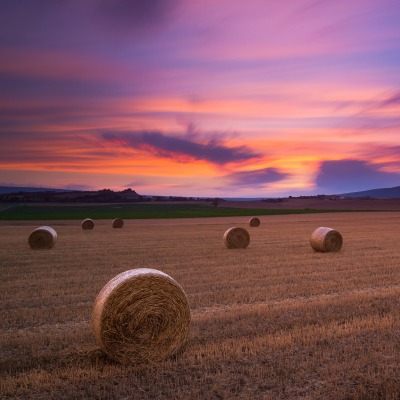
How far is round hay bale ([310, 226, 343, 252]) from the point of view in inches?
750

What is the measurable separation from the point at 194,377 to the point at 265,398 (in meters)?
1.05

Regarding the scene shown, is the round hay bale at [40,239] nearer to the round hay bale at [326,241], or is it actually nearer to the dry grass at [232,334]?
the dry grass at [232,334]

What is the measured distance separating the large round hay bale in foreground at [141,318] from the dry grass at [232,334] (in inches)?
10.0

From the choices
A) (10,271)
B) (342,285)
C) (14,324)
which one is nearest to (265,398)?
(14,324)

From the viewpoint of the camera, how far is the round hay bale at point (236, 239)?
2088 centimetres

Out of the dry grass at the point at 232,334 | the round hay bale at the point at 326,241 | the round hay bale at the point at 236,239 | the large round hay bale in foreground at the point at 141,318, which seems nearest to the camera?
the dry grass at the point at 232,334

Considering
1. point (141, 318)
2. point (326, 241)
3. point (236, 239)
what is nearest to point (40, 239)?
point (236, 239)

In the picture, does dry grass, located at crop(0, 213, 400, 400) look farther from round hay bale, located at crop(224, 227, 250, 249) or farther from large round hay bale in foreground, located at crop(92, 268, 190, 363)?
round hay bale, located at crop(224, 227, 250, 249)

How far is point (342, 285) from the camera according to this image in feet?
39.9

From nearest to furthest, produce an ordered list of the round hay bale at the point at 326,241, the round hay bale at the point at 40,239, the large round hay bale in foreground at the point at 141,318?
the large round hay bale in foreground at the point at 141,318
the round hay bale at the point at 326,241
the round hay bale at the point at 40,239

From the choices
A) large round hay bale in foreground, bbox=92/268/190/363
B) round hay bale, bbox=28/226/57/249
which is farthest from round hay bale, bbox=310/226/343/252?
large round hay bale in foreground, bbox=92/268/190/363

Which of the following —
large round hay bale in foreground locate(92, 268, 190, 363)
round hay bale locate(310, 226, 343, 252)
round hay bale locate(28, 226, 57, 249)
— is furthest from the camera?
round hay bale locate(28, 226, 57, 249)

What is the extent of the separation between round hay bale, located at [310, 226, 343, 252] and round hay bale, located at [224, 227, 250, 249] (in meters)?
3.11

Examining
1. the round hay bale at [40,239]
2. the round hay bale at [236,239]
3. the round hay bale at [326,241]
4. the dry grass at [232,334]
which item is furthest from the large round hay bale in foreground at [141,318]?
the round hay bale at [40,239]
